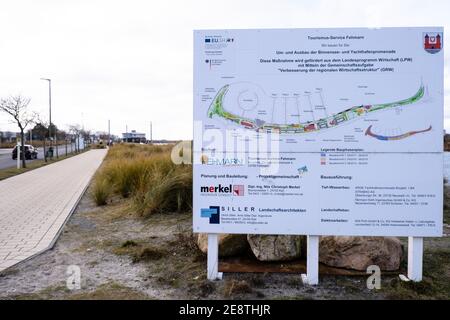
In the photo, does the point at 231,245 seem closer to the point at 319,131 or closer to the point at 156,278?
the point at 156,278

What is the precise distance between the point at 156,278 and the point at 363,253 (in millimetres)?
2497

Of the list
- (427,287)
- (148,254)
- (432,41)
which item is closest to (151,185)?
(148,254)

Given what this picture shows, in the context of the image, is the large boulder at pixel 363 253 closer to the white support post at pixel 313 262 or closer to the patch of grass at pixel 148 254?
the white support post at pixel 313 262

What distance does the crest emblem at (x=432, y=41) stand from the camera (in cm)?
420

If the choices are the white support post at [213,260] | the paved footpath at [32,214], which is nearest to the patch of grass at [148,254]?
the white support post at [213,260]

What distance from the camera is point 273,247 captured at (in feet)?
16.4

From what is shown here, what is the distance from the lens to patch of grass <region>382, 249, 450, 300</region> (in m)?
4.12

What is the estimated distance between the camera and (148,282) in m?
4.53

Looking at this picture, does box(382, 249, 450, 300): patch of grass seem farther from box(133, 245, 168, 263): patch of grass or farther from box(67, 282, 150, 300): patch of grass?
box(133, 245, 168, 263): patch of grass

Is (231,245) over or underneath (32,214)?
over

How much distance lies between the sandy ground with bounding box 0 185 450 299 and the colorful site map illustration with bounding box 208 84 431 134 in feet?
5.57

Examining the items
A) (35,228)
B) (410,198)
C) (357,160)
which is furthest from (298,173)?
(35,228)
